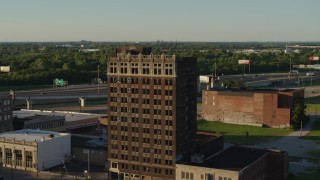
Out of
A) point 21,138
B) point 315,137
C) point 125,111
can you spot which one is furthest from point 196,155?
point 315,137

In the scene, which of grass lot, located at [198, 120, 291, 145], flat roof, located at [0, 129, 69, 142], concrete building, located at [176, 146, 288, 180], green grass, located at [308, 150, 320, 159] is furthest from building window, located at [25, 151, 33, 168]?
green grass, located at [308, 150, 320, 159]

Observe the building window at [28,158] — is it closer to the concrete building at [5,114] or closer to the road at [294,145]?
the concrete building at [5,114]

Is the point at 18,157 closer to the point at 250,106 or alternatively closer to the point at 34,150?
the point at 34,150

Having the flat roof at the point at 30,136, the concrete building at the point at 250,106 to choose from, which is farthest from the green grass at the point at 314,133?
the flat roof at the point at 30,136

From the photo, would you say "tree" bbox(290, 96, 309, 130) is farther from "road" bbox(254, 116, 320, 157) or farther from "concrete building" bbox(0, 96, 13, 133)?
"concrete building" bbox(0, 96, 13, 133)

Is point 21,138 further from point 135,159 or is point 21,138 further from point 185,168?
point 185,168

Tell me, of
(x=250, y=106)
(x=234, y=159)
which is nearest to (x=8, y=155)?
(x=234, y=159)
